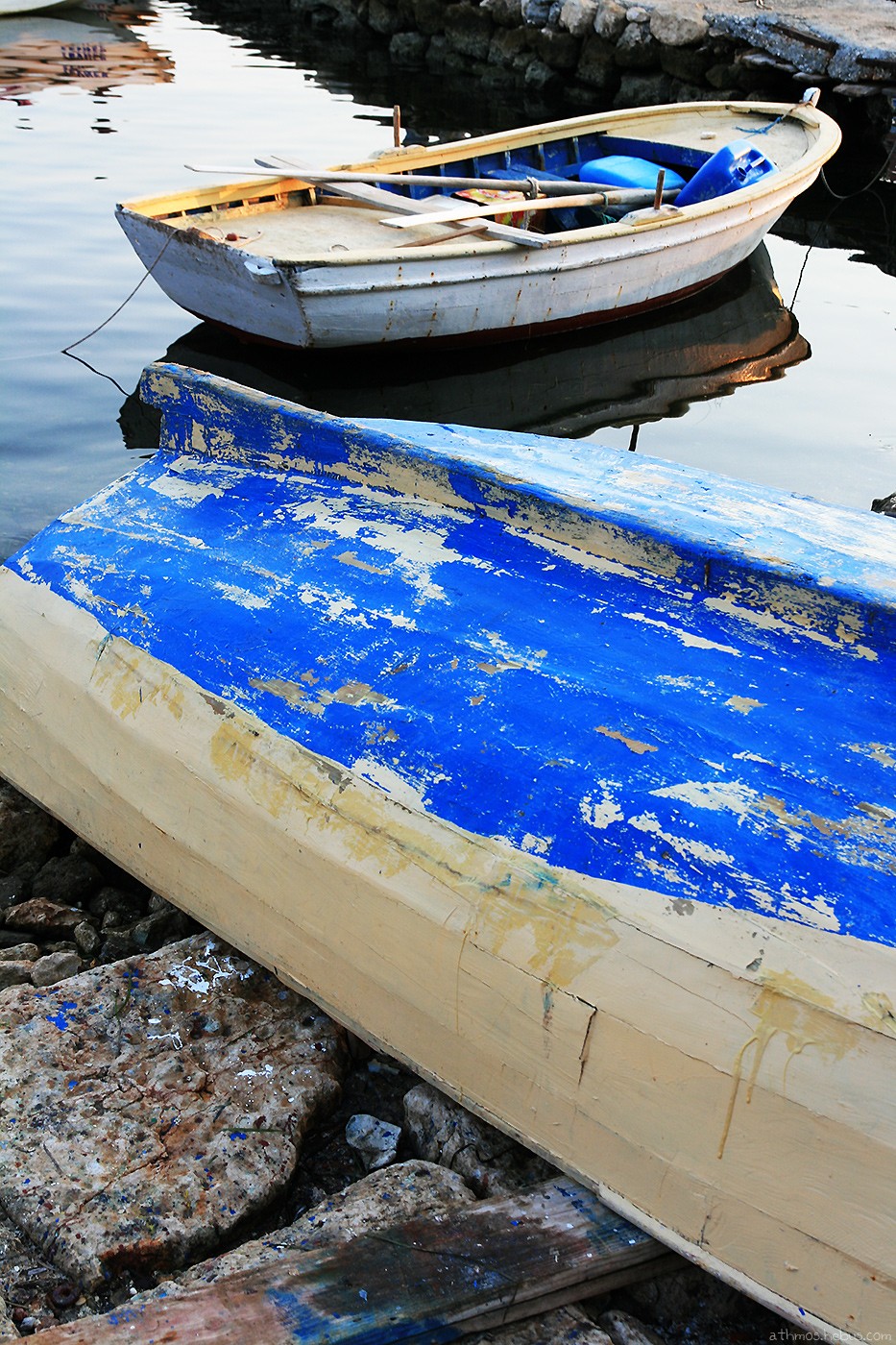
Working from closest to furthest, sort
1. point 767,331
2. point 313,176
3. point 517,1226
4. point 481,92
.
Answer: point 517,1226, point 313,176, point 767,331, point 481,92

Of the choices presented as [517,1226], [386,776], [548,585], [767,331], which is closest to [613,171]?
[767,331]

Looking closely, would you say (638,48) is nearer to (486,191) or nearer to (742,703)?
(486,191)

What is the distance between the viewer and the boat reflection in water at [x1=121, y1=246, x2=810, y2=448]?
7695 millimetres

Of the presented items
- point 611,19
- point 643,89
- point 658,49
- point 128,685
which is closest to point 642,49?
point 658,49

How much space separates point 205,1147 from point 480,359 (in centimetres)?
678

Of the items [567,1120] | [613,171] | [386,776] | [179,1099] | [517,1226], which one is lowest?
[179,1099]

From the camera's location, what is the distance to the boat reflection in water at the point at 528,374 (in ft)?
25.2

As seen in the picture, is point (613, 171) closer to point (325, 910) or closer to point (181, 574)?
point (181, 574)

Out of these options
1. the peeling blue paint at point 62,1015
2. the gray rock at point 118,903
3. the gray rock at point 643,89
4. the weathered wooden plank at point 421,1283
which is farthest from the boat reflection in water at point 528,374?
the gray rock at point 643,89

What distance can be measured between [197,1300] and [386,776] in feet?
3.29

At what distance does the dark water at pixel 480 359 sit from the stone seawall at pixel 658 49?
1472mm

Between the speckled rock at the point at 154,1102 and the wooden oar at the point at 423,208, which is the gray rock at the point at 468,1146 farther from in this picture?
the wooden oar at the point at 423,208

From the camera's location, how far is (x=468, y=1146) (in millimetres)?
2332

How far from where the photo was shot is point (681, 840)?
2051 mm
